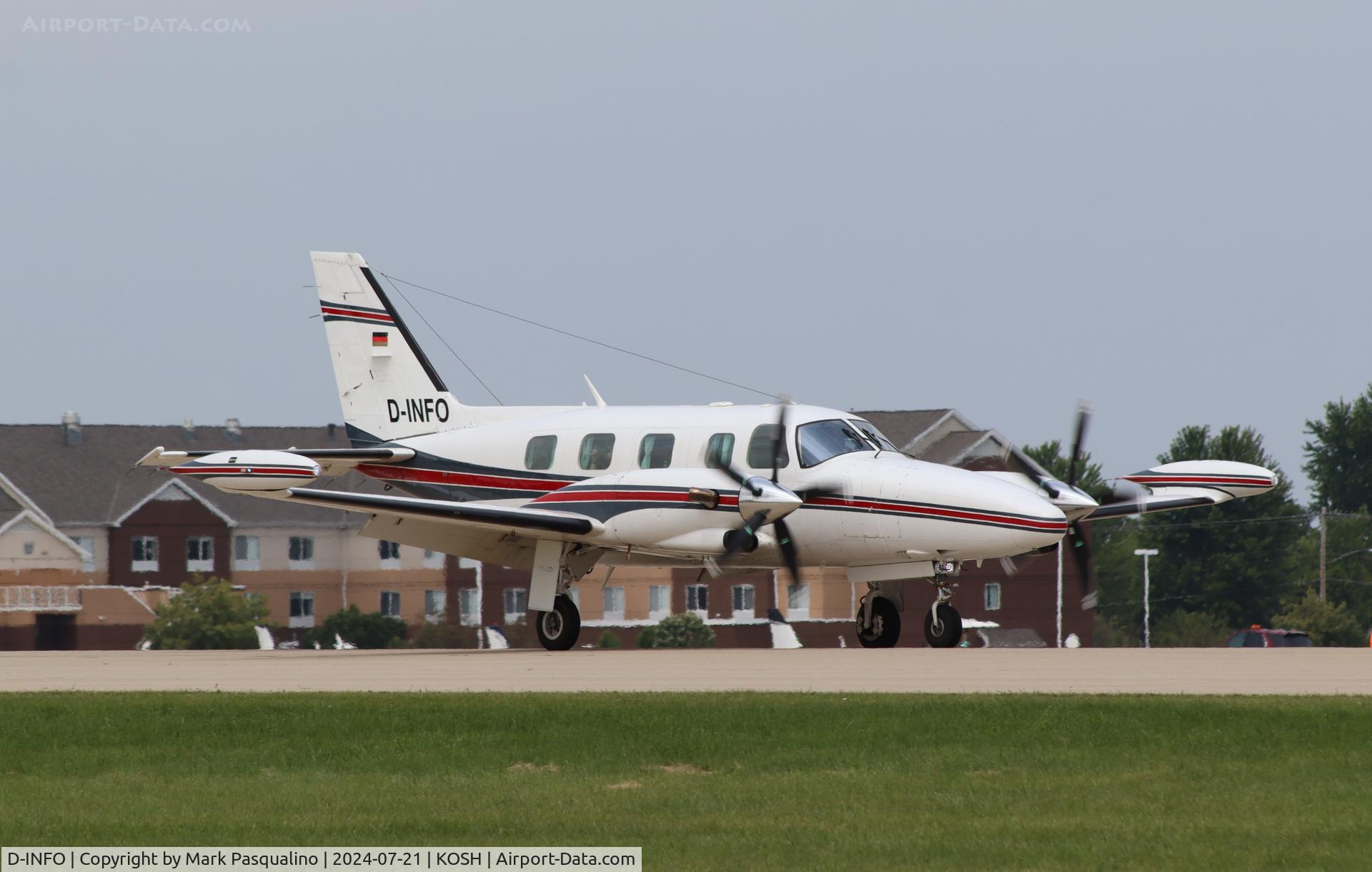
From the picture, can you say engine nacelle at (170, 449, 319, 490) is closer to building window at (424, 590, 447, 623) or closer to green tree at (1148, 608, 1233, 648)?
building window at (424, 590, 447, 623)

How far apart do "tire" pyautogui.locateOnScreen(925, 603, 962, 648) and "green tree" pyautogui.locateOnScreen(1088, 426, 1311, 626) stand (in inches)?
2288

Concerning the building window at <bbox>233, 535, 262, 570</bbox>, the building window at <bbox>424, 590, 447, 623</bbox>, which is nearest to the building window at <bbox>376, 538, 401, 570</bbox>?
the building window at <bbox>424, 590, 447, 623</bbox>

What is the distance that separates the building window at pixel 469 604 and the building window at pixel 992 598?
1885 cm

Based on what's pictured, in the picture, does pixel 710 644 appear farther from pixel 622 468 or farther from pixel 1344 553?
pixel 1344 553

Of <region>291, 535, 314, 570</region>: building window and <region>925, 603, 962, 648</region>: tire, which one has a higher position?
<region>291, 535, 314, 570</region>: building window

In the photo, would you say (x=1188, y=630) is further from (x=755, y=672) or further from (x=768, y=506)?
(x=755, y=672)

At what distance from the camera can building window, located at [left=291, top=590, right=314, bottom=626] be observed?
57.4 m

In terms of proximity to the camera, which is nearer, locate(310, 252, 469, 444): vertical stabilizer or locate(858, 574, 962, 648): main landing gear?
locate(858, 574, 962, 648): main landing gear

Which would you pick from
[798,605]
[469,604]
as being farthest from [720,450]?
[469,604]

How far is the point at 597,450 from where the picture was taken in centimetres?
2805

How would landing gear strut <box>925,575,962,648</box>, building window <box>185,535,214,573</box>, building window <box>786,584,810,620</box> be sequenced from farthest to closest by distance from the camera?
1. building window <box>185,535,214,573</box>
2. building window <box>786,584,810,620</box>
3. landing gear strut <box>925,575,962,648</box>

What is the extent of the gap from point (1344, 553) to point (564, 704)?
81608mm

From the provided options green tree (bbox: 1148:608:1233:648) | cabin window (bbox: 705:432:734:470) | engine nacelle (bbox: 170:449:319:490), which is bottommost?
green tree (bbox: 1148:608:1233:648)

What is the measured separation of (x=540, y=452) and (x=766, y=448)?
415 centimetres
